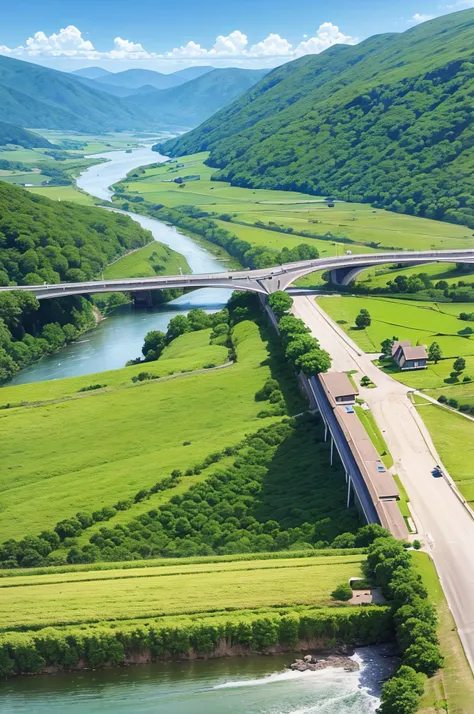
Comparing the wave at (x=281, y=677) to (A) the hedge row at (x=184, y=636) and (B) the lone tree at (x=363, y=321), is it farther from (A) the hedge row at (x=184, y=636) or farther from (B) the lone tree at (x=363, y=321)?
(B) the lone tree at (x=363, y=321)

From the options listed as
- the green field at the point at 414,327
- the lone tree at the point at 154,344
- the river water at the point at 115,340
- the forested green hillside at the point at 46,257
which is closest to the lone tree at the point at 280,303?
the green field at the point at 414,327

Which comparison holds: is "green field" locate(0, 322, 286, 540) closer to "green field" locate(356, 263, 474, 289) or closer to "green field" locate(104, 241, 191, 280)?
"green field" locate(356, 263, 474, 289)

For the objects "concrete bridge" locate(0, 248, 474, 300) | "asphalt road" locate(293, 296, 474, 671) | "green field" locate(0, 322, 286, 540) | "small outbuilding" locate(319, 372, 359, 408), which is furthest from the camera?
"concrete bridge" locate(0, 248, 474, 300)

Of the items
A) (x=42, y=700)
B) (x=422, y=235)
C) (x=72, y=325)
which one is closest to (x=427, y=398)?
(x=42, y=700)

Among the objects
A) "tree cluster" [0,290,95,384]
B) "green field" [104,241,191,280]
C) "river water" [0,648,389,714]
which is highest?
"green field" [104,241,191,280]

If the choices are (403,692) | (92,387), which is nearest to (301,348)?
(92,387)

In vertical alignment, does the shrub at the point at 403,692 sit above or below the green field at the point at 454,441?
below

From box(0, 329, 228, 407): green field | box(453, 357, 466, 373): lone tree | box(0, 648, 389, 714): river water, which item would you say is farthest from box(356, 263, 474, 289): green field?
box(0, 648, 389, 714): river water
